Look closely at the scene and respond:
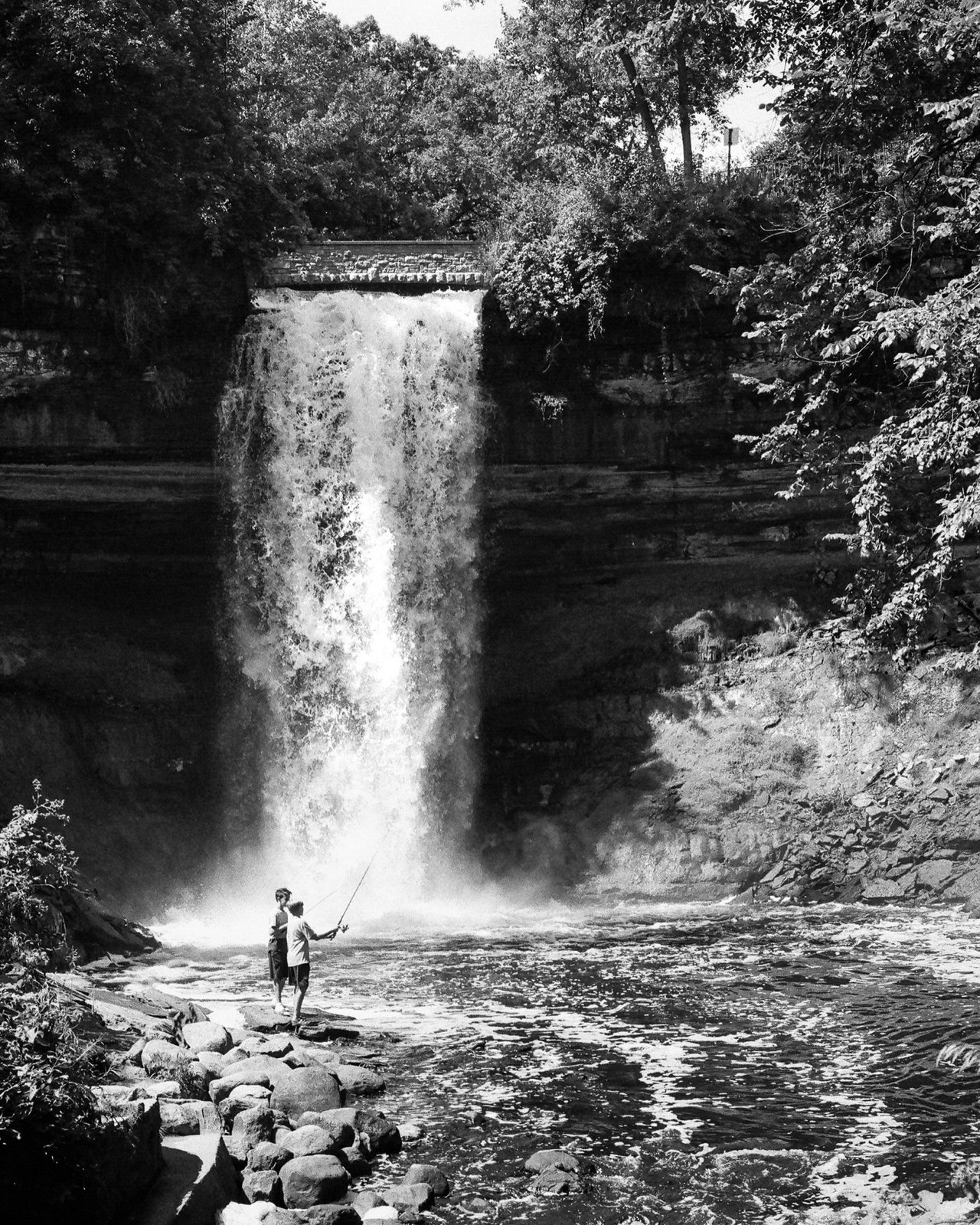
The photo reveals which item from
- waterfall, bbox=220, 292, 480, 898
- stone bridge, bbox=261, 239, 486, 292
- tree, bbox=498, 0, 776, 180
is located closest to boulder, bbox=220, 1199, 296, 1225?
waterfall, bbox=220, 292, 480, 898

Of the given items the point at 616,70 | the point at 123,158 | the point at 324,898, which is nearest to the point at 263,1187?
the point at 324,898

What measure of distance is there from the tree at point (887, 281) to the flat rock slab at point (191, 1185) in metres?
11.4

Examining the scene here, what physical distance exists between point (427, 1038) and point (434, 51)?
38.1 metres

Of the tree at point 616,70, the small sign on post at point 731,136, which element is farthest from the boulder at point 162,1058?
the small sign on post at point 731,136

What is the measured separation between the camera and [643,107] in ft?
90.5

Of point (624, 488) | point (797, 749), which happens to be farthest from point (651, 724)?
point (624, 488)

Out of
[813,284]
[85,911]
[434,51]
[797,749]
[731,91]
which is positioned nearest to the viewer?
[85,911]

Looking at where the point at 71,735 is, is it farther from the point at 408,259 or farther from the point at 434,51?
the point at 434,51

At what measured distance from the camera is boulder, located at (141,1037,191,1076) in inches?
400

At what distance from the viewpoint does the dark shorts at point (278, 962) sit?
13156mm

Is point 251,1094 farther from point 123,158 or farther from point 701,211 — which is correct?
point 701,211

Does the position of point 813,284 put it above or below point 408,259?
below

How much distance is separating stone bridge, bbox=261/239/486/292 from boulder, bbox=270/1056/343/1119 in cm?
1641

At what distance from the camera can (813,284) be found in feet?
61.1
